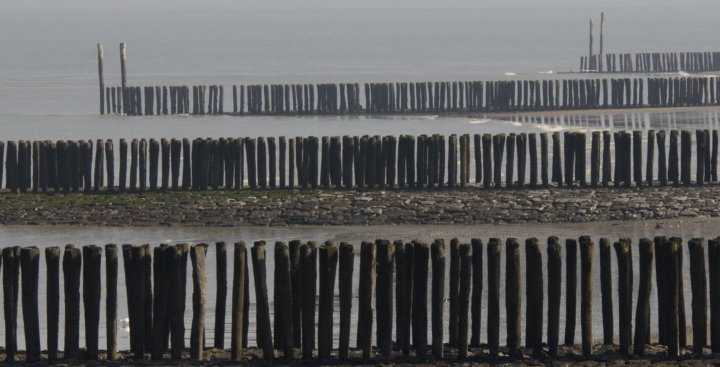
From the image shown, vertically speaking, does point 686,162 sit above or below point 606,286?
above

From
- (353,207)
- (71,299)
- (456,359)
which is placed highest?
(353,207)

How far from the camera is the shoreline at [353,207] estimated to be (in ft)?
83.8

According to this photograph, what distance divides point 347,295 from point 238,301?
37.4 inches

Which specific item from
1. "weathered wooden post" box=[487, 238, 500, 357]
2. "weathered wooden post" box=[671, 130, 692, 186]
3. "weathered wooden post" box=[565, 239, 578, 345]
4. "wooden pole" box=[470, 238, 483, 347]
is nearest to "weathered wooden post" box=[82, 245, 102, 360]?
"wooden pole" box=[470, 238, 483, 347]

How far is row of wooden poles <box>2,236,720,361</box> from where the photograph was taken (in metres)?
14.9

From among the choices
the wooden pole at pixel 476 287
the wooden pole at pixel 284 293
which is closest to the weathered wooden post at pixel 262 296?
the wooden pole at pixel 284 293

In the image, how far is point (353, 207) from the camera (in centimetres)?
2620

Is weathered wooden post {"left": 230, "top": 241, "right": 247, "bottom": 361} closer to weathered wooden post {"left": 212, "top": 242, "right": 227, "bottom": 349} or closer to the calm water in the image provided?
weathered wooden post {"left": 212, "top": 242, "right": 227, "bottom": 349}

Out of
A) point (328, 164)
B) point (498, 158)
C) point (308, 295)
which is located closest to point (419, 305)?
point (308, 295)

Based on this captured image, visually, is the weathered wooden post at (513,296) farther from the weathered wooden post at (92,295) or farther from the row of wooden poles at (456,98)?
the row of wooden poles at (456,98)

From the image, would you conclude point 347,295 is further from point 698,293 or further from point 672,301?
point 698,293

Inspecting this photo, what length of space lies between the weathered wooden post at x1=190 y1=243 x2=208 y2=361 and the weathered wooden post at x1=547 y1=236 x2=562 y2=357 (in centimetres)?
300

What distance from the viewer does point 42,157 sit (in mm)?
27875

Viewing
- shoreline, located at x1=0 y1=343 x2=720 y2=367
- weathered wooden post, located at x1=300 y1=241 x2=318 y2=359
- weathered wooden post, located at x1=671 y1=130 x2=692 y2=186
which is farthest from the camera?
weathered wooden post, located at x1=671 y1=130 x2=692 y2=186
